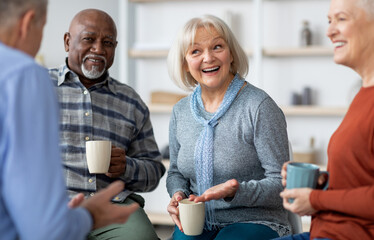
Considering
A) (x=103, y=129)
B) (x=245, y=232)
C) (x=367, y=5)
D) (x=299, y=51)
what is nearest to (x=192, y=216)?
(x=245, y=232)

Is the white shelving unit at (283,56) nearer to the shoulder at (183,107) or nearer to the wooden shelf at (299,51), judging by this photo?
the wooden shelf at (299,51)

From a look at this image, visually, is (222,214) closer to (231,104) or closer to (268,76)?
(231,104)

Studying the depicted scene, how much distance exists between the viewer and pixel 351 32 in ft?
4.22

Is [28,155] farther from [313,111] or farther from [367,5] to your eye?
[313,111]

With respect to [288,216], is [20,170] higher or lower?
higher

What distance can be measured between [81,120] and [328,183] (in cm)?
108

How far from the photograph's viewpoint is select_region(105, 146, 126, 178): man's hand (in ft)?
5.96

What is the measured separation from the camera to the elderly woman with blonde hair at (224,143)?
65.5 inches

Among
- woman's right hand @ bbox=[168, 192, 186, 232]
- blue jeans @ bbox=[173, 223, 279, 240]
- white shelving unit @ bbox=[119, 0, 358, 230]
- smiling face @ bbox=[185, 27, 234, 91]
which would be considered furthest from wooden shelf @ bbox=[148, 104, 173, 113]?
blue jeans @ bbox=[173, 223, 279, 240]

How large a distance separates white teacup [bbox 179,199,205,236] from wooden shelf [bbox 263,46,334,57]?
2.38 metres

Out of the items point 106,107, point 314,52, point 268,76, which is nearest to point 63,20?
point 268,76

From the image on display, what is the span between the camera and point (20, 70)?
0.89 meters

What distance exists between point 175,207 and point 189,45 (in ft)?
2.15

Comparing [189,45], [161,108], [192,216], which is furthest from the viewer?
[161,108]
